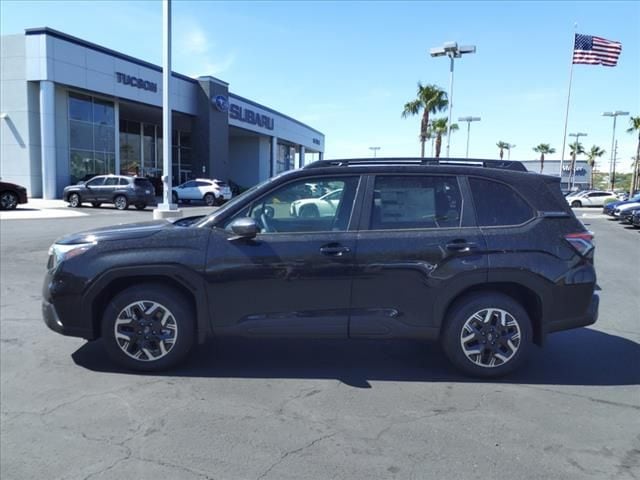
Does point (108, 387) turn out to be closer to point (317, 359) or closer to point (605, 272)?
point (317, 359)

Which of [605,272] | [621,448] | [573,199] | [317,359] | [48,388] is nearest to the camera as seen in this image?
[621,448]

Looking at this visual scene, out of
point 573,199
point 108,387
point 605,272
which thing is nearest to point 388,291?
point 108,387

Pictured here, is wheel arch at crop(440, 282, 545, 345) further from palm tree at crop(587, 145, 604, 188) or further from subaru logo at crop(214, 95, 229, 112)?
palm tree at crop(587, 145, 604, 188)

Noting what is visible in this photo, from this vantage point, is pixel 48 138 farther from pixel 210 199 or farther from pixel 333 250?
pixel 333 250

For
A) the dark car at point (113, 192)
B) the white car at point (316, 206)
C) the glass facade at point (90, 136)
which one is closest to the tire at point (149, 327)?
the white car at point (316, 206)

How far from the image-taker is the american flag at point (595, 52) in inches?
1071

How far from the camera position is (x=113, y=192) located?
2484 cm

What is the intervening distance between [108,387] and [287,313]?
1.58m

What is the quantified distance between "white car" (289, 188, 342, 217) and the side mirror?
0.42 metres

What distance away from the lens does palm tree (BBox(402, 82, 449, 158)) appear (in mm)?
35938

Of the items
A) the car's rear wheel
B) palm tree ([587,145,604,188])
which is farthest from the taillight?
palm tree ([587,145,604,188])

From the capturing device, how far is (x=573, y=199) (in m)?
42.3

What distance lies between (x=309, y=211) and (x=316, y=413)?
1.69 meters

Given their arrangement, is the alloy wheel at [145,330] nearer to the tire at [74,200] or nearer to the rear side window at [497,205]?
the rear side window at [497,205]
